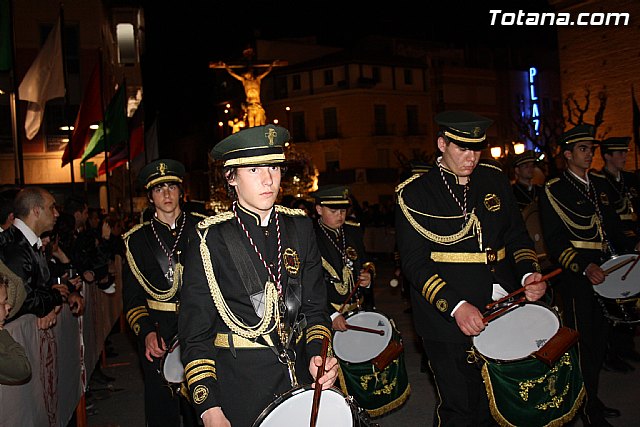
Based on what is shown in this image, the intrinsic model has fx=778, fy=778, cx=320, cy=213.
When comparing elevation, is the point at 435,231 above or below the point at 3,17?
below

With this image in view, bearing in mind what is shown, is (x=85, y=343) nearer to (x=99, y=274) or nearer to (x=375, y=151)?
(x=99, y=274)

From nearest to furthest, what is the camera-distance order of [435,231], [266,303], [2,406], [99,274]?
[266,303]
[2,406]
[435,231]
[99,274]

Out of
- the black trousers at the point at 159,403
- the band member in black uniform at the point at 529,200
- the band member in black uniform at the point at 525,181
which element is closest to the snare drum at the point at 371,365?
the black trousers at the point at 159,403

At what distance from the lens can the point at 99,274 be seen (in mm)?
9953

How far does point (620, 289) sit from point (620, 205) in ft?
8.78

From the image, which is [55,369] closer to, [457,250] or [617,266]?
[457,250]

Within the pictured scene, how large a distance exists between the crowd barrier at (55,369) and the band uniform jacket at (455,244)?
2.69m

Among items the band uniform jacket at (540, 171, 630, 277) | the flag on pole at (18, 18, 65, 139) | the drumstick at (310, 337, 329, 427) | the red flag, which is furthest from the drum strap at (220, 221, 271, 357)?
the red flag

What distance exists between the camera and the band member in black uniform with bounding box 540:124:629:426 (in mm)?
6762

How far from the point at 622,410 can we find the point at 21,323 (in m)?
5.30

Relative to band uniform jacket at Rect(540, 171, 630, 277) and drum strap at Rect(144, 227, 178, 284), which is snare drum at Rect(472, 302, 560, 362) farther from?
drum strap at Rect(144, 227, 178, 284)

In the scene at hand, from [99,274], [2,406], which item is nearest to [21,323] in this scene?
[2,406]

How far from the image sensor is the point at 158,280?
21.1ft

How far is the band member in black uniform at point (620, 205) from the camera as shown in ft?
29.6
